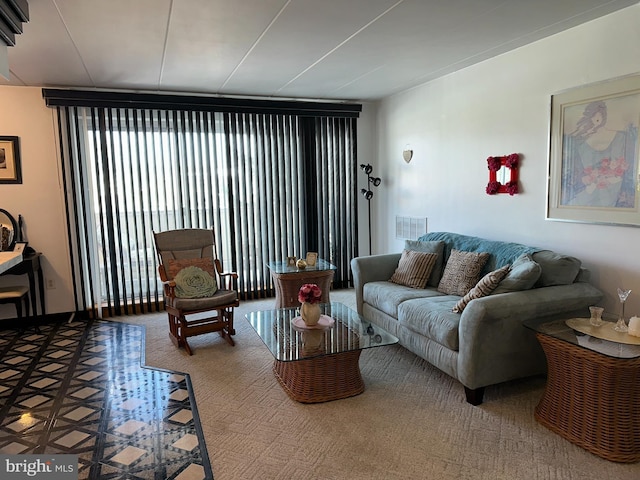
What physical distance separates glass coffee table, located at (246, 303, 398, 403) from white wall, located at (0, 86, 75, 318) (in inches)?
116

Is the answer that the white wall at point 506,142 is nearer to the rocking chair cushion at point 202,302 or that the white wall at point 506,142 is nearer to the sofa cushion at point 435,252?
the sofa cushion at point 435,252

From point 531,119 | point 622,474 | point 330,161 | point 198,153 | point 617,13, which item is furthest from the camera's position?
point 330,161

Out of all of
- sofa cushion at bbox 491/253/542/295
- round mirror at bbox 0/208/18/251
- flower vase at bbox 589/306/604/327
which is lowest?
flower vase at bbox 589/306/604/327

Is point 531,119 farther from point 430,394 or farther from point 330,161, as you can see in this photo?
point 330,161

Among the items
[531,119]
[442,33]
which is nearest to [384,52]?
[442,33]

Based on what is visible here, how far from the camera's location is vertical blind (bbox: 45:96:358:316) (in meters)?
4.78

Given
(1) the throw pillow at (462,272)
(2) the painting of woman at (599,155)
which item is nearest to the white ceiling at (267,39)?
(2) the painting of woman at (599,155)

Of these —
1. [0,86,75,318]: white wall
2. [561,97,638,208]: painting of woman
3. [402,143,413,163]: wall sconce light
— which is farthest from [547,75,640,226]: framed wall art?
[0,86,75,318]: white wall

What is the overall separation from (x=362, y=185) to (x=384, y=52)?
2.48 m

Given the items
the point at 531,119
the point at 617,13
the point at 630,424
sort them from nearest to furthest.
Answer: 1. the point at 630,424
2. the point at 617,13
3. the point at 531,119

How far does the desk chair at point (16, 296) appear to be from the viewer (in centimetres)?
421

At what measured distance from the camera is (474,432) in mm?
2514

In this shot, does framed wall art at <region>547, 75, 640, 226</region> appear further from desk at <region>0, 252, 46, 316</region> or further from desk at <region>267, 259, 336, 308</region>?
desk at <region>0, 252, 46, 316</region>

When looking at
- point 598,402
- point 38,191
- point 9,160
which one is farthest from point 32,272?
point 598,402
